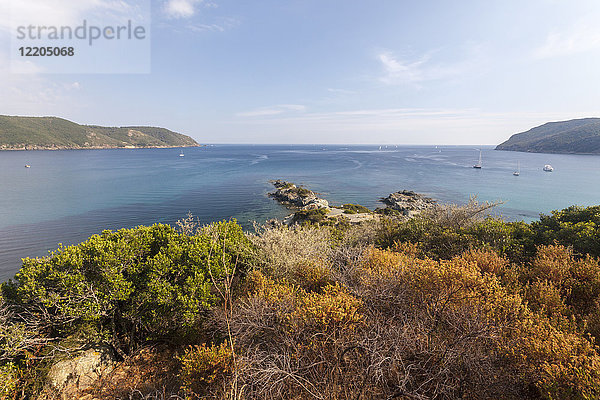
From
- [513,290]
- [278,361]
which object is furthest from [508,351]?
[278,361]

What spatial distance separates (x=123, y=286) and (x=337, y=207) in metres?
34.8

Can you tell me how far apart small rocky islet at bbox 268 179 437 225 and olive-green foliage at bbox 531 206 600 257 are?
15174 millimetres

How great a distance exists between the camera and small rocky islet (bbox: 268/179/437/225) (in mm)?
32062

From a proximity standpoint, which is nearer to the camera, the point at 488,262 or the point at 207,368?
the point at 207,368

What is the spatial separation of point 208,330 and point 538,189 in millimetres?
70529

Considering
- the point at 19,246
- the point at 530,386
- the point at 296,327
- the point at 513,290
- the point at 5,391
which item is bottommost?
the point at 19,246

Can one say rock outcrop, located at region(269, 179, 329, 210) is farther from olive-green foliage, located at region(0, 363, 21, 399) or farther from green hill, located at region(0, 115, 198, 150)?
green hill, located at region(0, 115, 198, 150)

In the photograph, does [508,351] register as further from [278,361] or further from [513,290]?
[278,361]

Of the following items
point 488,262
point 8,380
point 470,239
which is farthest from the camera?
point 470,239

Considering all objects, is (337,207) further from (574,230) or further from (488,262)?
(488,262)

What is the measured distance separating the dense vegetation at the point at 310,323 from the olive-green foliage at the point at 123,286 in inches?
1.7

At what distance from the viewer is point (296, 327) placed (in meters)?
5.75

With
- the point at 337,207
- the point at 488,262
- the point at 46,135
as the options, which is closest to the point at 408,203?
the point at 337,207

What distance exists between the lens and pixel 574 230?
33.0 feet
